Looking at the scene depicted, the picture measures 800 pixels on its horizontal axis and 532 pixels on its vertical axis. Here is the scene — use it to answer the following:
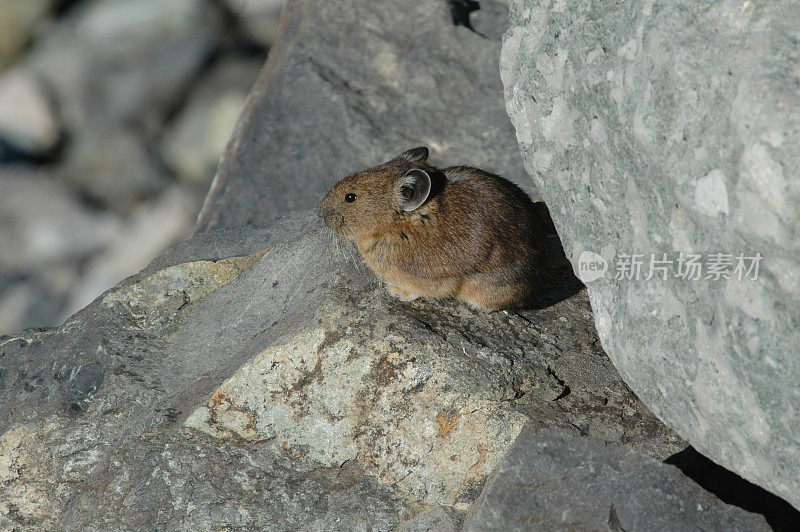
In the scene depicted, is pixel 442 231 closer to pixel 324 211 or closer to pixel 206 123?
pixel 324 211

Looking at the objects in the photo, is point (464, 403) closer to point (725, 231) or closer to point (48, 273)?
point (725, 231)

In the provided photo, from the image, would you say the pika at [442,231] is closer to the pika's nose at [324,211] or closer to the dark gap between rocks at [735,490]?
the pika's nose at [324,211]

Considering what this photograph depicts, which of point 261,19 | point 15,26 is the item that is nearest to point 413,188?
point 261,19

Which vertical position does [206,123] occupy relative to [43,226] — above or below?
below

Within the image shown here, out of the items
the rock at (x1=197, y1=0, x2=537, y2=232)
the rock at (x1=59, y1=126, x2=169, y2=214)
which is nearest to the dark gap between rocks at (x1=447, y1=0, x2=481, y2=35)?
the rock at (x1=197, y1=0, x2=537, y2=232)

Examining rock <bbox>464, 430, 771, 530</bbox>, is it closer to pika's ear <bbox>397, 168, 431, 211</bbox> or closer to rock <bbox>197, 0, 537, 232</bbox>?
pika's ear <bbox>397, 168, 431, 211</bbox>

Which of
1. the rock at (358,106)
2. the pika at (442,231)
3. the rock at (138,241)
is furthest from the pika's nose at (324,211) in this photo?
the rock at (138,241)

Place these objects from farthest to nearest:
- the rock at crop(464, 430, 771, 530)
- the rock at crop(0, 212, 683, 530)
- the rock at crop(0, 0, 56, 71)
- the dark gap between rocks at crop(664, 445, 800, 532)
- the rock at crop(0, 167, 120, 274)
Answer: the rock at crop(0, 0, 56, 71), the rock at crop(0, 167, 120, 274), the rock at crop(0, 212, 683, 530), the dark gap between rocks at crop(664, 445, 800, 532), the rock at crop(464, 430, 771, 530)

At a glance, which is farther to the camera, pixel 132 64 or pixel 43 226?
pixel 132 64
